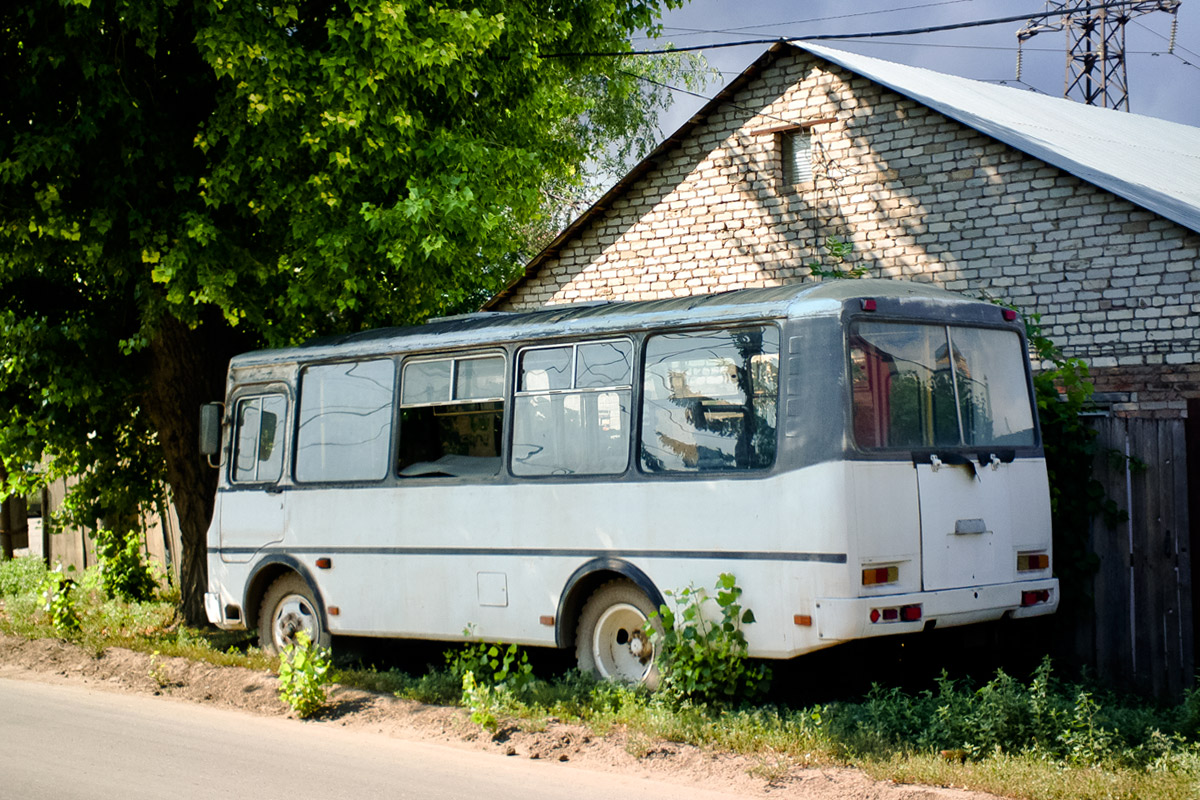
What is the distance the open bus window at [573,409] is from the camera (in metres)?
8.50

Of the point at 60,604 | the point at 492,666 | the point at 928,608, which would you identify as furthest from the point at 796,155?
the point at 928,608

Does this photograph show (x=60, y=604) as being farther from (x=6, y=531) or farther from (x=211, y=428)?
(x=6, y=531)

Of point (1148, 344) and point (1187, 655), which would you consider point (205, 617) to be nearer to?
point (1187, 655)

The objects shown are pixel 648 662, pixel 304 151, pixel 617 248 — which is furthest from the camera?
pixel 617 248

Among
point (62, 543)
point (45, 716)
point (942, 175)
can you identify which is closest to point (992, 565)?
point (45, 716)

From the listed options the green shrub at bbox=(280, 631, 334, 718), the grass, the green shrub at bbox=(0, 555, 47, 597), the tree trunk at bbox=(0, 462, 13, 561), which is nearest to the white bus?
the grass

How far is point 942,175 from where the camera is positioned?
1569 cm

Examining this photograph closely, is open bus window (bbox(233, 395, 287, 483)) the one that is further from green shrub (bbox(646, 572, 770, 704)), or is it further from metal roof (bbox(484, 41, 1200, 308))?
metal roof (bbox(484, 41, 1200, 308))

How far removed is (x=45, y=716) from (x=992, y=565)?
6.34 m

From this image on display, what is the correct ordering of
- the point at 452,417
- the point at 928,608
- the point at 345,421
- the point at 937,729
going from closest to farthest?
the point at 937,729
the point at 928,608
the point at 452,417
the point at 345,421

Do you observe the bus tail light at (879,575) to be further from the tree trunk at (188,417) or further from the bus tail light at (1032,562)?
the tree trunk at (188,417)

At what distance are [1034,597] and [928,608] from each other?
103cm

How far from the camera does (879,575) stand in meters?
7.28

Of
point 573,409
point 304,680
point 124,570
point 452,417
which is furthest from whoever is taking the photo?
point 124,570
